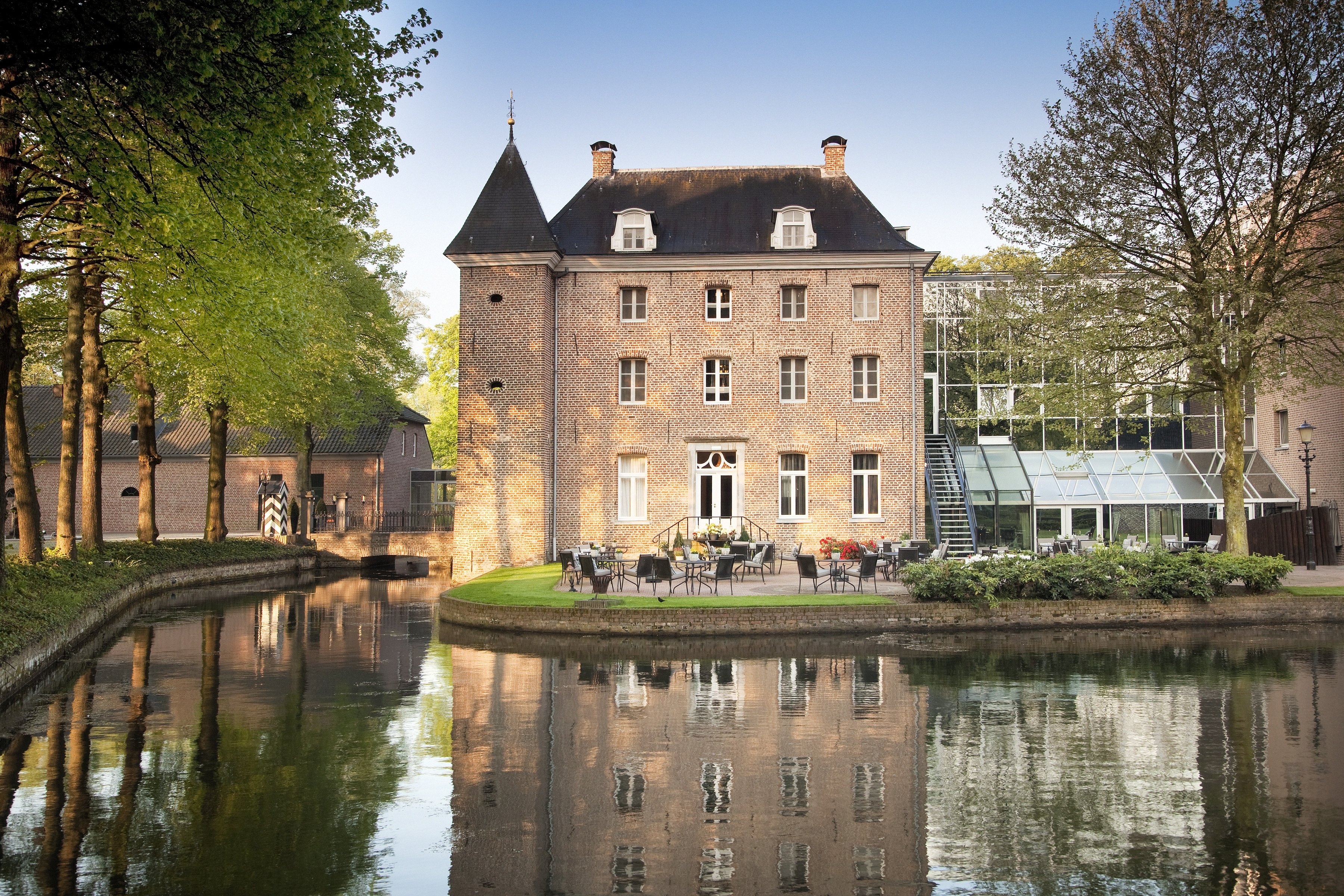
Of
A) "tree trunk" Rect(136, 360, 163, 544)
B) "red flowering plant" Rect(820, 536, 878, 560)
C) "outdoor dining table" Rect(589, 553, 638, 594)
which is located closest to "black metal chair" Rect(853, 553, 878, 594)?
"red flowering plant" Rect(820, 536, 878, 560)

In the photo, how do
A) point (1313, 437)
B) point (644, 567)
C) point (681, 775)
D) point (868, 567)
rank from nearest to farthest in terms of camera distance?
1. point (681, 775)
2. point (644, 567)
3. point (868, 567)
4. point (1313, 437)

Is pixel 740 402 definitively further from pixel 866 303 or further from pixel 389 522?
pixel 389 522

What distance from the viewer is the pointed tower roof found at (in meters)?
22.8

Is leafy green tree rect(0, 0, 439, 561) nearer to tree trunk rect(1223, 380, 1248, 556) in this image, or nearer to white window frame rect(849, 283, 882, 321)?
white window frame rect(849, 283, 882, 321)

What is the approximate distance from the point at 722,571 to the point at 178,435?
104 ft

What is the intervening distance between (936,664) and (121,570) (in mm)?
15498

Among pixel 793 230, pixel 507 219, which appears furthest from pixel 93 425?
pixel 793 230

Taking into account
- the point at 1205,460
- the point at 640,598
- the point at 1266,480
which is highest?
the point at 1205,460

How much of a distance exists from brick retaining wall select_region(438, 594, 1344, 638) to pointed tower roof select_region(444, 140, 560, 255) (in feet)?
32.3

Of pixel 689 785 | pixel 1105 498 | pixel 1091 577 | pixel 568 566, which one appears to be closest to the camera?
pixel 689 785

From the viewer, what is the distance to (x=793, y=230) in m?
24.0

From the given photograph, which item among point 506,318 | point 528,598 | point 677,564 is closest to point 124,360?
point 506,318

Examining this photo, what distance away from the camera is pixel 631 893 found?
5.09m

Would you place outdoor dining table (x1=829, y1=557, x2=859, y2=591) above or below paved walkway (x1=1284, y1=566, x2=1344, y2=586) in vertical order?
above
